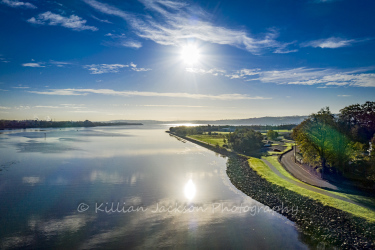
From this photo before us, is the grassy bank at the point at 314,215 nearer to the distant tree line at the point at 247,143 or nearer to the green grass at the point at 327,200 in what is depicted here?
the green grass at the point at 327,200

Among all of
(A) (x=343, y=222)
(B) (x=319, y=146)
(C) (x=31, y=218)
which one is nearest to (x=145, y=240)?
(C) (x=31, y=218)

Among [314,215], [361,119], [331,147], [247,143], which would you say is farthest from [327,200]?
[247,143]

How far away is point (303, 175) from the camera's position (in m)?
39.9

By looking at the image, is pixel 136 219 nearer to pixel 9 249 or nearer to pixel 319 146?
pixel 9 249

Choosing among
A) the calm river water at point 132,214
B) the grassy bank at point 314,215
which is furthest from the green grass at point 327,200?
the calm river water at point 132,214

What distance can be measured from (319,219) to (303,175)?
17.6 m

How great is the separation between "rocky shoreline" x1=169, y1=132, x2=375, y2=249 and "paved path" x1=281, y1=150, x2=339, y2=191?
622 cm

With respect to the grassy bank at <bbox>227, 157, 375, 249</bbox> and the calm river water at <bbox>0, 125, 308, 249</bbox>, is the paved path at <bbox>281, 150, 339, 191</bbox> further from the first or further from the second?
the calm river water at <bbox>0, 125, 308, 249</bbox>

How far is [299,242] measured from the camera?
798 inches

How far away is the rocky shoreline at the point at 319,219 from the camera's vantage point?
19.9m

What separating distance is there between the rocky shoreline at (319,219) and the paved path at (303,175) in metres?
6.22

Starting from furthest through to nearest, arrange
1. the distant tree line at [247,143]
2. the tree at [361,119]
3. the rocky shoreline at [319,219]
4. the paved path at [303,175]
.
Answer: the distant tree line at [247,143]
the tree at [361,119]
the paved path at [303,175]
the rocky shoreline at [319,219]

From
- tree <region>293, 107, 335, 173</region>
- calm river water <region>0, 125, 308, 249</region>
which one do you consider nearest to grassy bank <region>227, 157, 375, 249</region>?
calm river water <region>0, 125, 308, 249</region>

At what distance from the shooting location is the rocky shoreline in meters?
19.9
